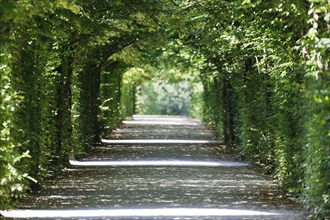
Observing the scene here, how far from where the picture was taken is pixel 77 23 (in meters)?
18.0

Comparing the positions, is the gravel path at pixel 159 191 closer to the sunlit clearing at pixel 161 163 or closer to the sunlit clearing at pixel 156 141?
the sunlit clearing at pixel 161 163

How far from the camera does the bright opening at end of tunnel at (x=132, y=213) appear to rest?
13.8 meters

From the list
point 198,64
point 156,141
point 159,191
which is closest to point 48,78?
point 159,191

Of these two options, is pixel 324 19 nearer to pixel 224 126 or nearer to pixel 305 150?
pixel 305 150

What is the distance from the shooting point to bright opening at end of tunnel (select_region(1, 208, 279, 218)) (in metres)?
13.8

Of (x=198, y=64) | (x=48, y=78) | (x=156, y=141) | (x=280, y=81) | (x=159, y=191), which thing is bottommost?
(x=156, y=141)

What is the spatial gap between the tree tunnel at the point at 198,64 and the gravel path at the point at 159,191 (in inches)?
16.5

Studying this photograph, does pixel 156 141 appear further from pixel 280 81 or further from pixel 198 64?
pixel 280 81

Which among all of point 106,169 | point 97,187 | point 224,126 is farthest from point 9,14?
point 224,126

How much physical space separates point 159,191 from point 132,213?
350cm

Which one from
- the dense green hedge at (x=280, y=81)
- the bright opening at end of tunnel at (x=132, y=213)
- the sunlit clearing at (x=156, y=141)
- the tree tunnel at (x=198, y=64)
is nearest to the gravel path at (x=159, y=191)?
the bright opening at end of tunnel at (x=132, y=213)

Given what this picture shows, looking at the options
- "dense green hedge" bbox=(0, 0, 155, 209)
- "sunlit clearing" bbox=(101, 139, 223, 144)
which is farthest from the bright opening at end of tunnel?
"sunlit clearing" bbox=(101, 139, 223, 144)

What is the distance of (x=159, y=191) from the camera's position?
17.4 metres

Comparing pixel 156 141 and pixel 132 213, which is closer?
pixel 132 213
